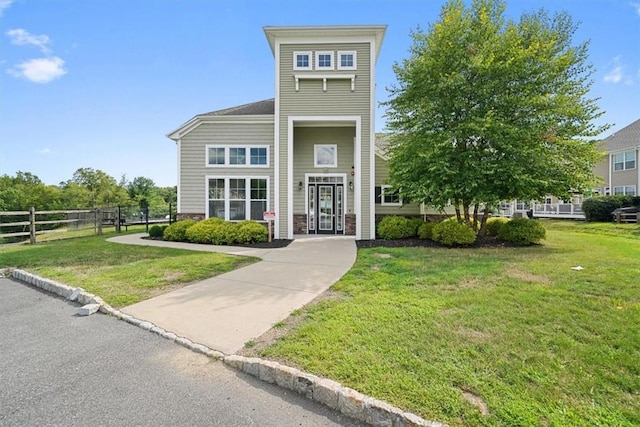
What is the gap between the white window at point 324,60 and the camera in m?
12.1

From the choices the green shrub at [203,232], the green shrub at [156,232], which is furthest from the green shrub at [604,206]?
the green shrub at [156,232]

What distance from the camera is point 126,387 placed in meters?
2.74

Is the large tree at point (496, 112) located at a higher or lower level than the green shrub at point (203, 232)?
higher

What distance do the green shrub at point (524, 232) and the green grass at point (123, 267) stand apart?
875cm

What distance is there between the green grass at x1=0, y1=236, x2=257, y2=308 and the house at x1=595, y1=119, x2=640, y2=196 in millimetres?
28775

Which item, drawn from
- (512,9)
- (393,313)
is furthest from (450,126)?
(393,313)

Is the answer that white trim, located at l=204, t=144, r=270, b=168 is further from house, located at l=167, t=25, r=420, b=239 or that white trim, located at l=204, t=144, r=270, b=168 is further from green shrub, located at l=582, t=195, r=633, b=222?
green shrub, located at l=582, t=195, r=633, b=222

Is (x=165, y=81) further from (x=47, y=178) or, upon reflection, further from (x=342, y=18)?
(x=47, y=178)

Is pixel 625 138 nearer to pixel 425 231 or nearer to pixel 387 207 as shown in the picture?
pixel 387 207

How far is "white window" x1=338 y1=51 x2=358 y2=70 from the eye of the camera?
12039 mm

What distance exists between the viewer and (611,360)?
288 centimetres

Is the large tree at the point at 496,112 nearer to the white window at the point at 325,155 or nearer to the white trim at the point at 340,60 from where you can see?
the white trim at the point at 340,60

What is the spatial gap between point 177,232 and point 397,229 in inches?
344

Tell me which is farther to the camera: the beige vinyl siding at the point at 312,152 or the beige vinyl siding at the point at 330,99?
the beige vinyl siding at the point at 312,152
